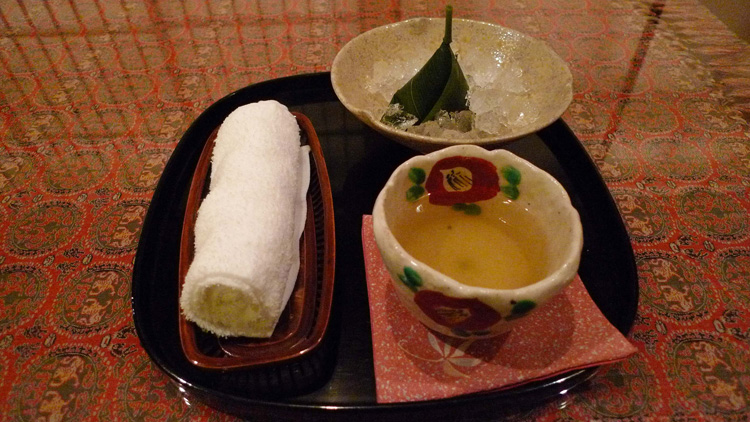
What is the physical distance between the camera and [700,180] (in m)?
0.75

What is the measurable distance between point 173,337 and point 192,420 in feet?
0.31

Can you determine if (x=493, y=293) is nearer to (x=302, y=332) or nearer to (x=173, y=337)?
(x=302, y=332)

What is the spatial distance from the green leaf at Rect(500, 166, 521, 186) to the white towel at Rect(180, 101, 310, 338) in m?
0.27

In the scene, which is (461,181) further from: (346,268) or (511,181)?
(346,268)

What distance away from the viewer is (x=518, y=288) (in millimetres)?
431

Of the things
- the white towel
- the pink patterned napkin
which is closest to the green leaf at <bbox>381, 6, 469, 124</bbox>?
the white towel

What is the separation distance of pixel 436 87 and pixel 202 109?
1.66 feet

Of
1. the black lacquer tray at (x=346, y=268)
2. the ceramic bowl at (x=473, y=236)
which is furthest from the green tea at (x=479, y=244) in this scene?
the black lacquer tray at (x=346, y=268)

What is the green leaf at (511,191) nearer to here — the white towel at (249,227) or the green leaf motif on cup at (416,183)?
the green leaf motif on cup at (416,183)

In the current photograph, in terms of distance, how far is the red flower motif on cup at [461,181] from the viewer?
0.51m

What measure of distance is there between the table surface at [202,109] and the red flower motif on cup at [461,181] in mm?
252

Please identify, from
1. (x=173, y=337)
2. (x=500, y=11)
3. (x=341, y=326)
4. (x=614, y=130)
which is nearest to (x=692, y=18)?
(x=500, y=11)

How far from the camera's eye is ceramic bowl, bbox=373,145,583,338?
0.38 meters

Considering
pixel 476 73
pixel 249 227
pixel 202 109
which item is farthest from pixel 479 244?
pixel 202 109
